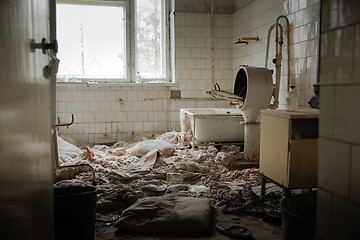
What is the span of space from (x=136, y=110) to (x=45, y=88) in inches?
173

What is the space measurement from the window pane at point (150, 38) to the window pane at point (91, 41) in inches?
11.7

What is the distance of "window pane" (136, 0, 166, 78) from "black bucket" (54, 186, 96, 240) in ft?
14.3

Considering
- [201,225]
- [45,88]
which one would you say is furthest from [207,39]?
[45,88]

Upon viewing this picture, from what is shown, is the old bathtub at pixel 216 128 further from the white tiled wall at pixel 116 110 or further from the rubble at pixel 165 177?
the white tiled wall at pixel 116 110

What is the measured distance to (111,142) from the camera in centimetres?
587

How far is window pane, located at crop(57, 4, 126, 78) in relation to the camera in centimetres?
580

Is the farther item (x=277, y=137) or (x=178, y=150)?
(x=178, y=150)

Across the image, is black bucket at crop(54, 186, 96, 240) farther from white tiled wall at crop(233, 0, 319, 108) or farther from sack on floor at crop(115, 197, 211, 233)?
white tiled wall at crop(233, 0, 319, 108)

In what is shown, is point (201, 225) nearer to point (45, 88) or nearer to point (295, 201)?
point (295, 201)

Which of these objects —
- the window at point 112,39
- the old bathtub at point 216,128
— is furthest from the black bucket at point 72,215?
the window at point 112,39

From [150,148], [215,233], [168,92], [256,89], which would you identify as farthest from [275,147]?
[168,92]

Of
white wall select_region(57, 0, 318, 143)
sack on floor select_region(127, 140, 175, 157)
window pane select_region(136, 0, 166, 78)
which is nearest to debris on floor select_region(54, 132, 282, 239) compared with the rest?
sack on floor select_region(127, 140, 175, 157)

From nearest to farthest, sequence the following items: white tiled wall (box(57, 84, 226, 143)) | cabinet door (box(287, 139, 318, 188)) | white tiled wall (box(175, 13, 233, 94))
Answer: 1. cabinet door (box(287, 139, 318, 188))
2. white tiled wall (box(57, 84, 226, 143))
3. white tiled wall (box(175, 13, 233, 94))

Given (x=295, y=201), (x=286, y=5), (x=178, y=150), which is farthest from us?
(x=178, y=150)
